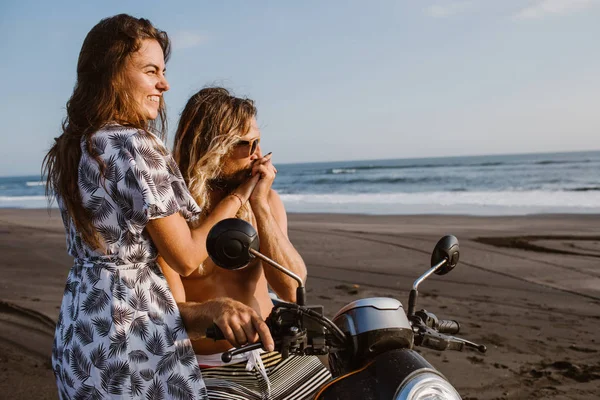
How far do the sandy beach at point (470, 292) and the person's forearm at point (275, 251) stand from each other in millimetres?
2323

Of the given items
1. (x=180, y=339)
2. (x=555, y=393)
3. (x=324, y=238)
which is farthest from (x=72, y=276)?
(x=324, y=238)

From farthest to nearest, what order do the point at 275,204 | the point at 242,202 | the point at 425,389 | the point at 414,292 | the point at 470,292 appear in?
the point at 470,292 → the point at 275,204 → the point at 242,202 → the point at 414,292 → the point at 425,389

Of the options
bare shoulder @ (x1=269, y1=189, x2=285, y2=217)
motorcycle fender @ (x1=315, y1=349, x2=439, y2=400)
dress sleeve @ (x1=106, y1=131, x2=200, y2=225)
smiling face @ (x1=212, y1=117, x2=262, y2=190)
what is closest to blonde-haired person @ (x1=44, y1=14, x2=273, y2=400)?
dress sleeve @ (x1=106, y1=131, x2=200, y2=225)

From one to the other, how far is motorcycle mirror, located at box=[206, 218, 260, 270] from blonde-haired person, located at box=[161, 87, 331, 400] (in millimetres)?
740

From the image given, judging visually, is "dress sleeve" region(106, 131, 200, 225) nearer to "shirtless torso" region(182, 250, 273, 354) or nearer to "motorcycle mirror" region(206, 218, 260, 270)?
"motorcycle mirror" region(206, 218, 260, 270)

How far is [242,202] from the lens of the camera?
2.30 m

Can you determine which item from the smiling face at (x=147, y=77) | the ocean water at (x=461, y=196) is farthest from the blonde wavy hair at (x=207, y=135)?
the ocean water at (x=461, y=196)

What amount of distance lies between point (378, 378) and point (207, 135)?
1353 mm

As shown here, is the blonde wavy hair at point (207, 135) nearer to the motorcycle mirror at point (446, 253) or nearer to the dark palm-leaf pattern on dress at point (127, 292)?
the dark palm-leaf pattern on dress at point (127, 292)

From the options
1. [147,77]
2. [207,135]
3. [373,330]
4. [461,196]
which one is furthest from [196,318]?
[461,196]

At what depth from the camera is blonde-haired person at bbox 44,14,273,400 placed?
5.65ft

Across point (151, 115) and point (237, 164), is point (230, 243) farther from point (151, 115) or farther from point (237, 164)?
point (237, 164)

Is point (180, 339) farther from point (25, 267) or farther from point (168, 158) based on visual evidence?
point (25, 267)

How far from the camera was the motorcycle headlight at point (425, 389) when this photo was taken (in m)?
1.37
